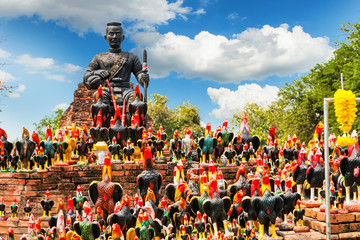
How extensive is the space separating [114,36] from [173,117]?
19.4 metres

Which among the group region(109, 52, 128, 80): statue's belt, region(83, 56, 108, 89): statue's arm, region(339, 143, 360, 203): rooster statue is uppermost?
region(109, 52, 128, 80): statue's belt

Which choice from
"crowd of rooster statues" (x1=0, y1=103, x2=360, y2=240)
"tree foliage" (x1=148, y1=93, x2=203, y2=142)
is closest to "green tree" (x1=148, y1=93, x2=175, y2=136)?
"tree foliage" (x1=148, y1=93, x2=203, y2=142)

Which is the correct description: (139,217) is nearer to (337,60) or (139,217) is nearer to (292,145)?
(292,145)

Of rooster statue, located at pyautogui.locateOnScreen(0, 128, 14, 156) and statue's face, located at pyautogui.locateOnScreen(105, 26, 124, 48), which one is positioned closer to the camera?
rooster statue, located at pyautogui.locateOnScreen(0, 128, 14, 156)

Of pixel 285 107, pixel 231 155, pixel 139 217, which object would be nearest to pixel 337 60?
pixel 285 107

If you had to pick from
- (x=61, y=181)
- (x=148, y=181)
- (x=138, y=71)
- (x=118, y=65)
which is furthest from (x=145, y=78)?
(x=148, y=181)

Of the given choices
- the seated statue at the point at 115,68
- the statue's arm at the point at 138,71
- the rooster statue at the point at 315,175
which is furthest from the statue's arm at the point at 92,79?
the rooster statue at the point at 315,175

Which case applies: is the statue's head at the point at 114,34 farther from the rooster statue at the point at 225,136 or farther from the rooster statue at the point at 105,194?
the rooster statue at the point at 105,194

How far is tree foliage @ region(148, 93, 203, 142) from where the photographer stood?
1228 inches

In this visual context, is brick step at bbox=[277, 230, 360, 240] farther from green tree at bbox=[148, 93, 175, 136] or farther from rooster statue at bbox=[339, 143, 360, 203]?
green tree at bbox=[148, 93, 175, 136]

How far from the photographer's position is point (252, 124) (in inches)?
1252

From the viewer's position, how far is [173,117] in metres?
32.3

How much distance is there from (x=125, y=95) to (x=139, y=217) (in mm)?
7716

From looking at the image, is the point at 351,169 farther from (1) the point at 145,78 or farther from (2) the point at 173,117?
(2) the point at 173,117
